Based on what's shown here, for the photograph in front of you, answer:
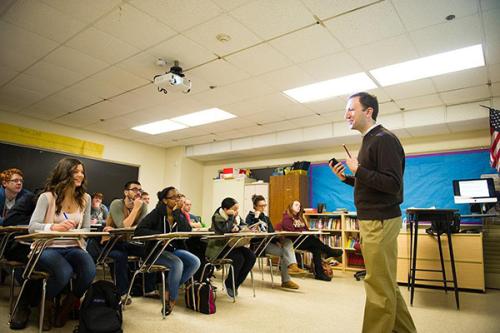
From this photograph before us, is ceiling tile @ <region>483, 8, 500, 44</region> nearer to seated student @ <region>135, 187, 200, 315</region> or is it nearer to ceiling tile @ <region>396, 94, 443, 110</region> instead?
ceiling tile @ <region>396, 94, 443, 110</region>

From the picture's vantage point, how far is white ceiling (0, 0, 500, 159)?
121 inches

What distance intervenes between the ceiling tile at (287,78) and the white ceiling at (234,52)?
1 cm

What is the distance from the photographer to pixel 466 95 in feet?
16.0

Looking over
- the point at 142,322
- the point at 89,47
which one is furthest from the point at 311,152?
the point at 142,322

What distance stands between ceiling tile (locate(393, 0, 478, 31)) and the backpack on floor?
3.07 meters

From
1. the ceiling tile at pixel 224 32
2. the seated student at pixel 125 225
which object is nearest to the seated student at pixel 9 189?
the seated student at pixel 125 225

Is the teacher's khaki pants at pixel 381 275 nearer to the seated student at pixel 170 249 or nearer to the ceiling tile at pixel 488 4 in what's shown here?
the seated student at pixel 170 249

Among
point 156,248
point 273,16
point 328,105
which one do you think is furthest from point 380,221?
point 328,105

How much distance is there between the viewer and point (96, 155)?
7344 mm

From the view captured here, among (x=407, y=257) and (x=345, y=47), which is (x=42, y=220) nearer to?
(x=345, y=47)

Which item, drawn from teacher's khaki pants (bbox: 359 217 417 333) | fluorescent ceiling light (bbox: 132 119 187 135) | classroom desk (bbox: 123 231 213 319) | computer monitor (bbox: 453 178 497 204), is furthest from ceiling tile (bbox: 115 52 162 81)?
computer monitor (bbox: 453 178 497 204)

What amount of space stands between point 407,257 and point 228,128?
13.3 feet

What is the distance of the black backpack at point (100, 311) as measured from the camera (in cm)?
213

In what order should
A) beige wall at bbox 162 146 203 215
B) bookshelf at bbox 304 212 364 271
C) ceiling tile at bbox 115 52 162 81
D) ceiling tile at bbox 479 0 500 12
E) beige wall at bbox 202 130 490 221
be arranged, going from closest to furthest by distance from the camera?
ceiling tile at bbox 479 0 500 12, ceiling tile at bbox 115 52 162 81, beige wall at bbox 202 130 490 221, bookshelf at bbox 304 212 364 271, beige wall at bbox 162 146 203 215
